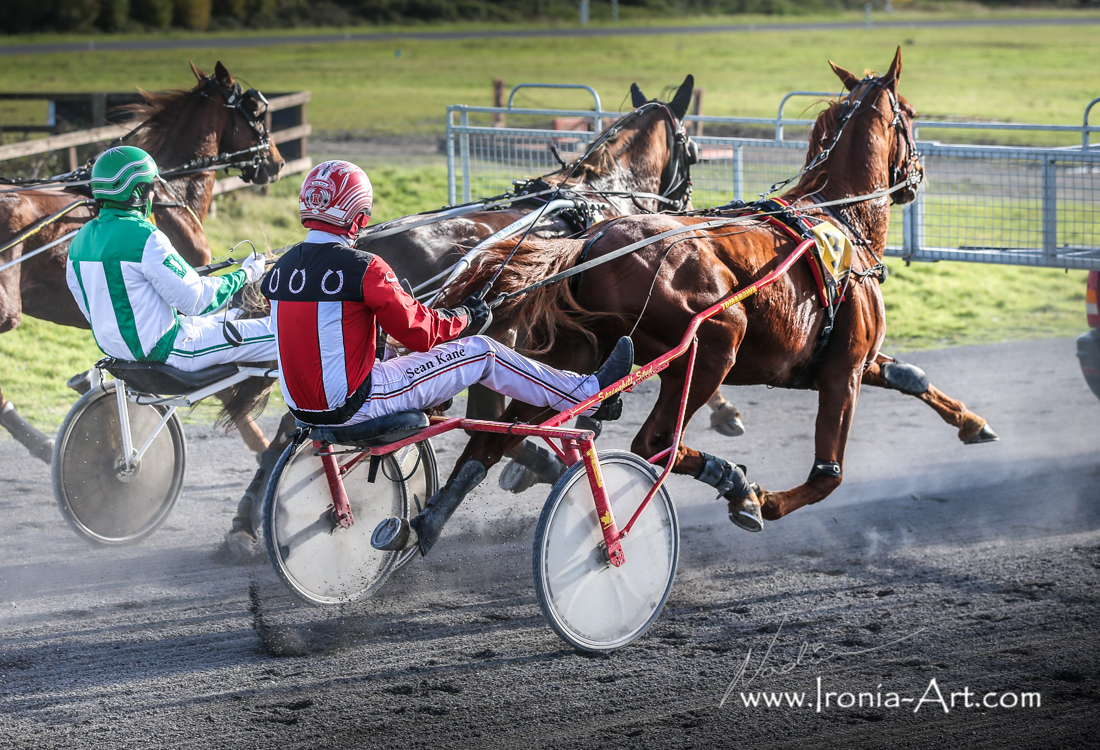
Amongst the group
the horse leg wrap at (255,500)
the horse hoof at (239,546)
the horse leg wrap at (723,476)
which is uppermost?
the horse leg wrap at (723,476)

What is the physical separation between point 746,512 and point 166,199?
3838 millimetres

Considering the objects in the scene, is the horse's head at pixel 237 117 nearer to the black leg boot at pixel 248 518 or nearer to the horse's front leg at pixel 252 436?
the horse's front leg at pixel 252 436

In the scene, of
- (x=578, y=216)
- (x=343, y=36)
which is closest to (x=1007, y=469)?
(x=578, y=216)

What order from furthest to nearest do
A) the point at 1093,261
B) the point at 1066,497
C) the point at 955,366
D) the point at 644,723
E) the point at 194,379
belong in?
the point at 955,366
the point at 1093,261
the point at 1066,497
the point at 194,379
the point at 644,723

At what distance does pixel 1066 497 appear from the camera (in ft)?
18.9

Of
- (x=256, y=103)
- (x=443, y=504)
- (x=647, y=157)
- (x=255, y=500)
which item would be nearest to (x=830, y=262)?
(x=647, y=157)

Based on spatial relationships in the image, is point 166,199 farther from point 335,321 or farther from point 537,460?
Answer: point 335,321

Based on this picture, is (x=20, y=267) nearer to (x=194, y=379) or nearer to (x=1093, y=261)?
(x=194, y=379)

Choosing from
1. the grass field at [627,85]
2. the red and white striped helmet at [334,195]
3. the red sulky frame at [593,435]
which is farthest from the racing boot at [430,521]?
the grass field at [627,85]

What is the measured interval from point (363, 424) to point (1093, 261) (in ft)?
16.7

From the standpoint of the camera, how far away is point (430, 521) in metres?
3.88

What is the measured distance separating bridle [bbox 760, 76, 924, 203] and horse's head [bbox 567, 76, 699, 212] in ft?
3.15

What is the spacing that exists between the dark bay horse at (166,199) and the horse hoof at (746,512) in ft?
7.58

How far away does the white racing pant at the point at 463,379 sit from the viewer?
3.80 metres
